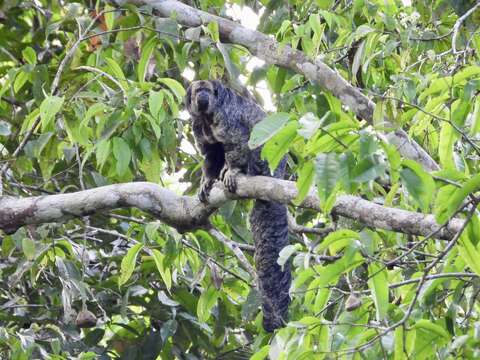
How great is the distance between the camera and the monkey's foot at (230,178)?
4.32 metres

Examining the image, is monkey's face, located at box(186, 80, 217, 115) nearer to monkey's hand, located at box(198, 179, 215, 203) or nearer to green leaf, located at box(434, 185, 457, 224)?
monkey's hand, located at box(198, 179, 215, 203)

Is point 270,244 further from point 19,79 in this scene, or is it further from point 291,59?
point 19,79

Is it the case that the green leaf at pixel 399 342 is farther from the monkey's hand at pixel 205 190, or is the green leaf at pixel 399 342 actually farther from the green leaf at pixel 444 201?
the monkey's hand at pixel 205 190

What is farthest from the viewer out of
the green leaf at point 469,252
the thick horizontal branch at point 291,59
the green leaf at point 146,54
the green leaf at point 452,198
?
the green leaf at point 146,54

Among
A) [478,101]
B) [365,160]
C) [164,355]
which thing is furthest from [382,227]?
[164,355]

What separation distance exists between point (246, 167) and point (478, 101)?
2.07m

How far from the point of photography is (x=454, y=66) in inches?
163

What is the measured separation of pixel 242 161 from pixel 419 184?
2462 millimetres

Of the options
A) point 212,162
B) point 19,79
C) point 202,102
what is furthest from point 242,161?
point 19,79

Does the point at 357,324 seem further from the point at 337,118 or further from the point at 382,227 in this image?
the point at 337,118

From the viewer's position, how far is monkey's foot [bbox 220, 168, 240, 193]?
432 cm

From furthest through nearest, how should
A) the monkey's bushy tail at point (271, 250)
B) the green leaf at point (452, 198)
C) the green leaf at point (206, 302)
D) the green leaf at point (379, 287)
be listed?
1. the monkey's bushy tail at point (271, 250)
2. the green leaf at point (206, 302)
3. the green leaf at point (379, 287)
4. the green leaf at point (452, 198)

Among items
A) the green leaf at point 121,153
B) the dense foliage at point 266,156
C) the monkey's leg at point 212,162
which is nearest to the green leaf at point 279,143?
the dense foliage at point 266,156

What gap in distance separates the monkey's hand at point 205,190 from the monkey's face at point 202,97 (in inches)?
16.5
